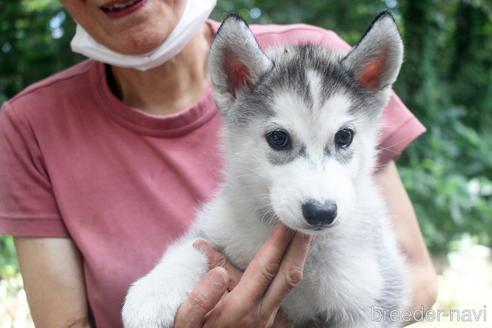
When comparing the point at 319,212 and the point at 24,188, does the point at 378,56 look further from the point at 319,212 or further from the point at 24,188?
the point at 24,188

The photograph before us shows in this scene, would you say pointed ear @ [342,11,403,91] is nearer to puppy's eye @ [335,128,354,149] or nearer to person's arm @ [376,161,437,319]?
puppy's eye @ [335,128,354,149]

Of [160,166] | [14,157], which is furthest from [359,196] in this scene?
[14,157]

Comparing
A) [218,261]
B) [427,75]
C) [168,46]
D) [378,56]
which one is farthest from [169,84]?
[427,75]

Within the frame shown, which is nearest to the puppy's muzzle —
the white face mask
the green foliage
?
the white face mask

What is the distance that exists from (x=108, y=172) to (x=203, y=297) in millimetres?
995

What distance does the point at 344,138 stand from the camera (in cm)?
212

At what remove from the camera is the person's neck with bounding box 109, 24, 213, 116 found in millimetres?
2994

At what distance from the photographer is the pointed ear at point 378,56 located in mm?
2153

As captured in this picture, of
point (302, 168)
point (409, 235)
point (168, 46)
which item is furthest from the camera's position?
point (409, 235)

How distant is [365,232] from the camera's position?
2400mm

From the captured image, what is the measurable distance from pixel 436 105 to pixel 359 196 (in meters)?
4.63

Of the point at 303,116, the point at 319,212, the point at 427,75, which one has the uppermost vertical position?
the point at 303,116

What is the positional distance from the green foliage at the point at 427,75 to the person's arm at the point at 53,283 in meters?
2.10

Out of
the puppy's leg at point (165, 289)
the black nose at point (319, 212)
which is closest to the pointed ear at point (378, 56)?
the black nose at point (319, 212)
